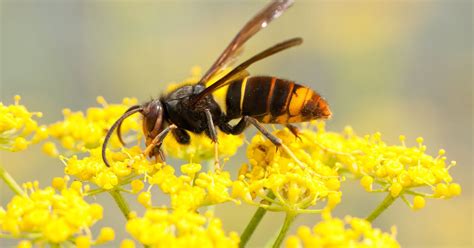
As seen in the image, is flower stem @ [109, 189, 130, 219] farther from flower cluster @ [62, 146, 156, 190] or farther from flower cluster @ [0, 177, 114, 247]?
flower cluster @ [0, 177, 114, 247]

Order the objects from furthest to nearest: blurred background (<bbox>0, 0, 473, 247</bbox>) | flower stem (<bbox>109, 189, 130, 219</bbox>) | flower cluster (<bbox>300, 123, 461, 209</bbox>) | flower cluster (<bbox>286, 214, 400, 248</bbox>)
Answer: blurred background (<bbox>0, 0, 473, 247</bbox>), flower cluster (<bbox>300, 123, 461, 209</bbox>), flower stem (<bbox>109, 189, 130, 219</bbox>), flower cluster (<bbox>286, 214, 400, 248</bbox>)

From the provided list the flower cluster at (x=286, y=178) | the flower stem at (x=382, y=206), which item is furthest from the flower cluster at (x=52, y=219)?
the flower stem at (x=382, y=206)

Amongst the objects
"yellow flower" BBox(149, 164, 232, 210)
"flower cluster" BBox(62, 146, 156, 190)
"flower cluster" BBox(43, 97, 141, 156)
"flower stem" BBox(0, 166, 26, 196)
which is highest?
"flower cluster" BBox(43, 97, 141, 156)

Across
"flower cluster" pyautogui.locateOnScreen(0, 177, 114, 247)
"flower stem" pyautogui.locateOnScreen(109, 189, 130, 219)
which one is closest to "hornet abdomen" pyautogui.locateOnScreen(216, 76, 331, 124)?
"flower stem" pyautogui.locateOnScreen(109, 189, 130, 219)

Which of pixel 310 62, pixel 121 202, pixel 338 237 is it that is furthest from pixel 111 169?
pixel 310 62

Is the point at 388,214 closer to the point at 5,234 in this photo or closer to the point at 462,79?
the point at 462,79

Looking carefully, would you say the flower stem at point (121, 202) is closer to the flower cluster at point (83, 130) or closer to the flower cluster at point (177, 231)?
the flower cluster at point (177, 231)
